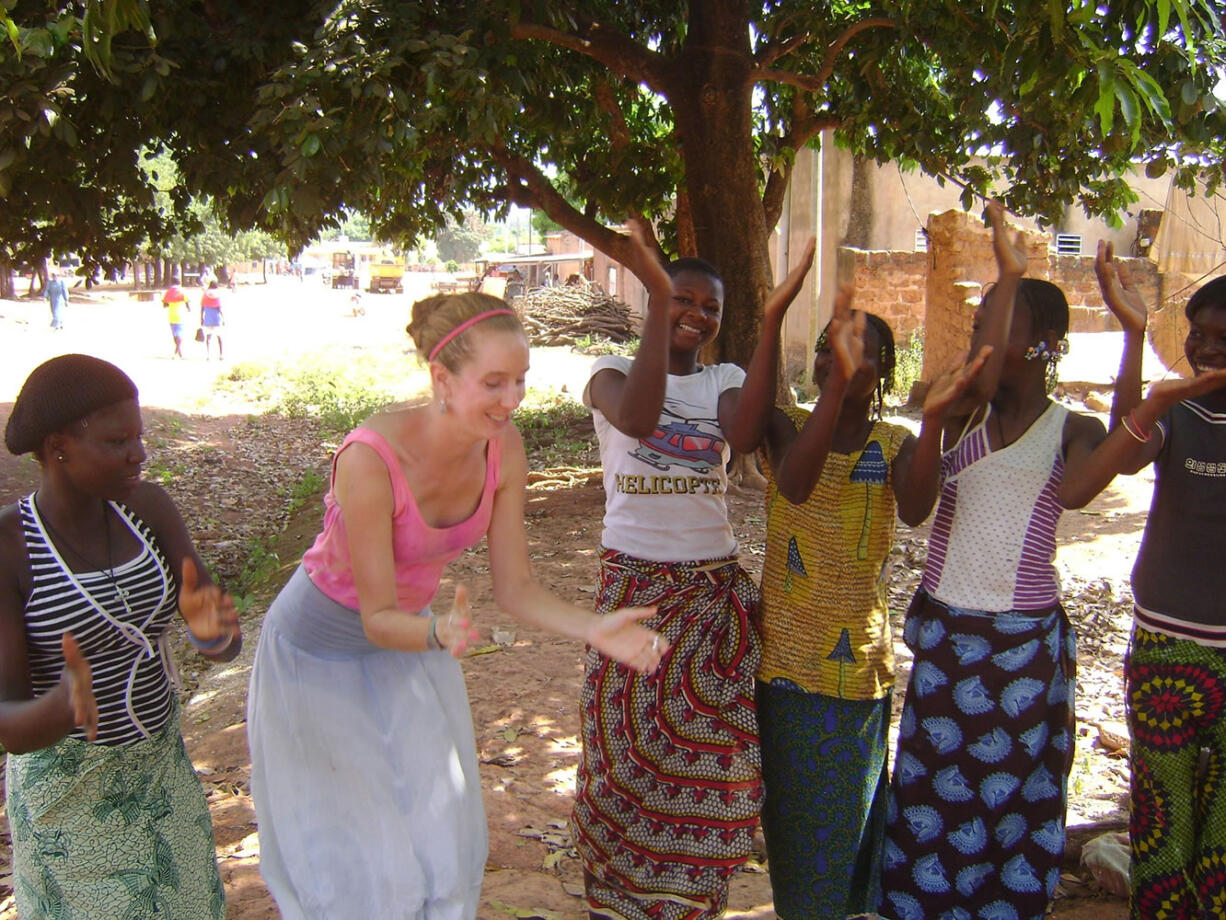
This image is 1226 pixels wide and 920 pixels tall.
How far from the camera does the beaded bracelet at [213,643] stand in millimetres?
2146

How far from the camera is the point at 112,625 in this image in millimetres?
2066

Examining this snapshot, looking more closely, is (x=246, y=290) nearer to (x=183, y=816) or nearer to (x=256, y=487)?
(x=256, y=487)

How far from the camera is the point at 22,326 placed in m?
23.2

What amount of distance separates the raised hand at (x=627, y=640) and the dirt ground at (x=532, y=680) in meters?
1.29

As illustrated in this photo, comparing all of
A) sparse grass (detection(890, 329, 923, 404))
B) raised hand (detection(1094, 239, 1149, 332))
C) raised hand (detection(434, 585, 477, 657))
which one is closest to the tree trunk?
raised hand (detection(1094, 239, 1149, 332))

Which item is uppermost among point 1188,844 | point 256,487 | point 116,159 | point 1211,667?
point 116,159

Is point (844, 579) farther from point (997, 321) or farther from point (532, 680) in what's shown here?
point (532, 680)

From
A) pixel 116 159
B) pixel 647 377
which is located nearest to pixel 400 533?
pixel 647 377

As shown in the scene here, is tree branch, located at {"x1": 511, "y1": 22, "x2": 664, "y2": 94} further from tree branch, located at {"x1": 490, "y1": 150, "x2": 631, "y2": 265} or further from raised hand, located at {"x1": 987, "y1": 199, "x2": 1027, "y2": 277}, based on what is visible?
raised hand, located at {"x1": 987, "y1": 199, "x2": 1027, "y2": 277}

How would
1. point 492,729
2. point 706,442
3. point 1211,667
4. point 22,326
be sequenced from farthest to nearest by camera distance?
point 22,326 < point 492,729 < point 706,442 < point 1211,667

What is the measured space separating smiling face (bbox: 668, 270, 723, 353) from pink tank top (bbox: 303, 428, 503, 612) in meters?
0.66

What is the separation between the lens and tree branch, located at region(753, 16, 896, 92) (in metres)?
6.29

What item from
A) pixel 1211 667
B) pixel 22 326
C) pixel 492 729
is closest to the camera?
pixel 1211 667

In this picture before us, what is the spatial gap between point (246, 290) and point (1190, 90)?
49614 millimetres
